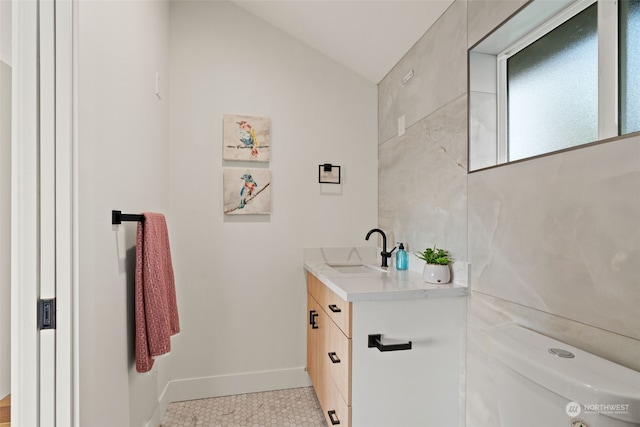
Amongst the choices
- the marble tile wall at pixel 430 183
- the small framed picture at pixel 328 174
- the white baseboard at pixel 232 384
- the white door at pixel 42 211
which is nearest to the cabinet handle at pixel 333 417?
the white baseboard at pixel 232 384

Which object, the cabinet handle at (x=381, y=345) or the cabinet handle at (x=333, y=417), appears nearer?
the cabinet handle at (x=381, y=345)

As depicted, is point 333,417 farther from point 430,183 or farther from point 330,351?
point 430,183

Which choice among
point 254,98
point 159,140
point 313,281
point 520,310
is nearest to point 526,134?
point 520,310

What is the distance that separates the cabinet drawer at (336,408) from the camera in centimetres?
136

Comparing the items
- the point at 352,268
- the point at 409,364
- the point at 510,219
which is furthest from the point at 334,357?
the point at 510,219

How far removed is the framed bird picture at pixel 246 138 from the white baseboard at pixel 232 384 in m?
1.48

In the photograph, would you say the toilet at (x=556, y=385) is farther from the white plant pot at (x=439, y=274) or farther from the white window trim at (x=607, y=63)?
the white window trim at (x=607, y=63)

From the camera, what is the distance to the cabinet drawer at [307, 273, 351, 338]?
135 centimetres

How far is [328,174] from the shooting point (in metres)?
2.30

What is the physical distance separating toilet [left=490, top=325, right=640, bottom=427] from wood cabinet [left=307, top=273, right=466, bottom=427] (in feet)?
1.29

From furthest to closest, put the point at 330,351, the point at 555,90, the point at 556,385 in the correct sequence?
the point at 330,351
the point at 555,90
the point at 556,385

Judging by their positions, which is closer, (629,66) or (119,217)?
(629,66)

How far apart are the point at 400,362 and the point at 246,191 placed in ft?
4.57

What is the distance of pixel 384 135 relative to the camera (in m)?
2.26
